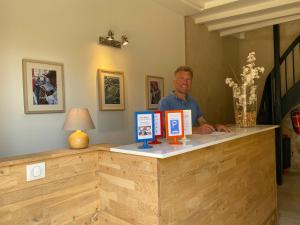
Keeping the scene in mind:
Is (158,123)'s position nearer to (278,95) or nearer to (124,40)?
(124,40)

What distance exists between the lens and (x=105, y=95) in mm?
3270

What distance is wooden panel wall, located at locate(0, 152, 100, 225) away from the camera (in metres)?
1.52

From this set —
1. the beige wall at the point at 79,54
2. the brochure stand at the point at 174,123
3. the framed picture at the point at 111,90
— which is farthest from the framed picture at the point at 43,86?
the brochure stand at the point at 174,123

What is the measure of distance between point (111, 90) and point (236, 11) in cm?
267

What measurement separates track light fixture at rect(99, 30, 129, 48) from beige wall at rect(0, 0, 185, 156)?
0.22 feet

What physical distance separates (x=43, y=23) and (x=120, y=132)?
1.64 m

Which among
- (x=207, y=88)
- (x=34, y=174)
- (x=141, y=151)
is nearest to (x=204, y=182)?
(x=141, y=151)

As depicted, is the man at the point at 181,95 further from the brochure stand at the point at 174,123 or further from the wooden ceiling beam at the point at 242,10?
the wooden ceiling beam at the point at 242,10

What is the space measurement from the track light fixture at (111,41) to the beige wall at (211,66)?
160 centimetres

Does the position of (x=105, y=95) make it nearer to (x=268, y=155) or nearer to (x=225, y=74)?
(x=268, y=155)

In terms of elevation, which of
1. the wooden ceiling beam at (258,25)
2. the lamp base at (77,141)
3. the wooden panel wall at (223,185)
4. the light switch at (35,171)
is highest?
the wooden ceiling beam at (258,25)

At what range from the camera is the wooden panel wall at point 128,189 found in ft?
5.12

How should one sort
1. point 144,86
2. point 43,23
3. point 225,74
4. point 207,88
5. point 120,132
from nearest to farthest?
point 43,23
point 120,132
point 144,86
point 207,88
point 225,74

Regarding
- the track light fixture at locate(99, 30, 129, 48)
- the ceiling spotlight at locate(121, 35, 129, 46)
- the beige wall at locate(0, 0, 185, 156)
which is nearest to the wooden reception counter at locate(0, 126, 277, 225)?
the beige wall at locate(0, 0, 185, 156)
